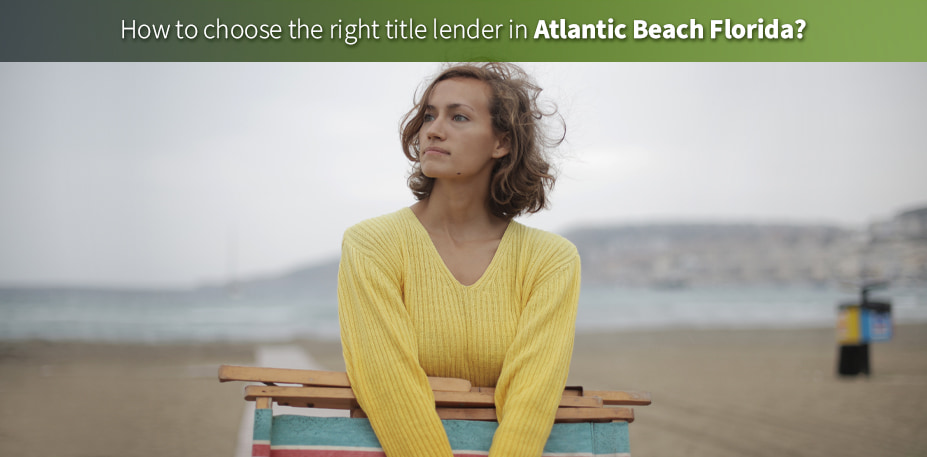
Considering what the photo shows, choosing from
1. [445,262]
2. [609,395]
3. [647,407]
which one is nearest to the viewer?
[609,395]

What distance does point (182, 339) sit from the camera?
18203 mm

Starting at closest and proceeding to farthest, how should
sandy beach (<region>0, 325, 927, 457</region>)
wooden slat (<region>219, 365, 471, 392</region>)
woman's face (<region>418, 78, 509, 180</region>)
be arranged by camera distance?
wooden slat (<region>219, 365, 471, 392</region>) → woman's face (<region>418, 78, 509, 180</region>) → sandy beach (<region>0, 325, 927, 457</region>)

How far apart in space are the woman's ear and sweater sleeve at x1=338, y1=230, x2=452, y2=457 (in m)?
0.46

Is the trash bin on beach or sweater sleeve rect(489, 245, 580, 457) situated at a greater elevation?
sweater sleeve rect(489, 245, 580, 457)

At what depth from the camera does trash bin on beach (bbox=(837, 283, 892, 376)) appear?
10.3 meters

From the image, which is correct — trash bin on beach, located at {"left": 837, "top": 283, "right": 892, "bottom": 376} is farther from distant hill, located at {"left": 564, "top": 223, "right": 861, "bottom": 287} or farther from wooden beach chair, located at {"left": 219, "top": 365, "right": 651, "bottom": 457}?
distant hill, located at {"left": 564, "top": 223, "right": 861, "bottom": 287}

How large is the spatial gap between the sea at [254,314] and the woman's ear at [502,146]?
13.0m

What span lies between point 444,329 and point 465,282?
0.16 m

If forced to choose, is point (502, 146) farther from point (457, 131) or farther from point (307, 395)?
point (307, 395)

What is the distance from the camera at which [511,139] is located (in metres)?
2.25

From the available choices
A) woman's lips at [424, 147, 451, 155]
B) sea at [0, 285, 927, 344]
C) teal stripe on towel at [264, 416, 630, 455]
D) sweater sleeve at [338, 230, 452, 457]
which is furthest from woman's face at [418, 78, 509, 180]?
sea at [0, 285, 927, 344]

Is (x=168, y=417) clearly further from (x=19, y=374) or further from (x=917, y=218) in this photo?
(x=917, y=218)

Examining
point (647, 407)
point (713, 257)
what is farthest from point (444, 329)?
point (713, 257)

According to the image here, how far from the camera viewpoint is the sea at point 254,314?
1945cm
